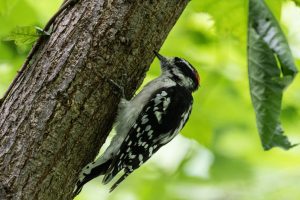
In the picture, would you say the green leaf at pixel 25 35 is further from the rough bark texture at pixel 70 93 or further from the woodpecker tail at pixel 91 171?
the woodpecker tail at pixel 91 171

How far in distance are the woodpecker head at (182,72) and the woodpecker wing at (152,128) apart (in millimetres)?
321

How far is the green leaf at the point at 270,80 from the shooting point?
2908mm

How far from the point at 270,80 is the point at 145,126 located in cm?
135

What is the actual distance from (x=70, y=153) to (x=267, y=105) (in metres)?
1.08

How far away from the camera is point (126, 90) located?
11.1 ft

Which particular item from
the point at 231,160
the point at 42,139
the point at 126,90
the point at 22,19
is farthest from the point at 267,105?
the point at 231,160

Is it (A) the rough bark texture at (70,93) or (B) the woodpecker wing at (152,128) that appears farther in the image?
(B) the woodpecker wing at (152,128)

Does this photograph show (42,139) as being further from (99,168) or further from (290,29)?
(290,29)

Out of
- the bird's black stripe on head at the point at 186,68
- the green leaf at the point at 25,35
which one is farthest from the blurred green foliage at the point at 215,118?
the green leaf at the point at 25,35

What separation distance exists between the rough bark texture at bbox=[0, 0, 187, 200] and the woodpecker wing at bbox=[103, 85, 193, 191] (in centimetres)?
85

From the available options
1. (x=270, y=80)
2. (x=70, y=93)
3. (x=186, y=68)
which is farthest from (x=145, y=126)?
(x=270, y=80)

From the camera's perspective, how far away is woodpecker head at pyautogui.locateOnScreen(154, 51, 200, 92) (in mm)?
4594

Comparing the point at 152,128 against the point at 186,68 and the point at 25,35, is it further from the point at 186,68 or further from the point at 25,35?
the point at 25,35

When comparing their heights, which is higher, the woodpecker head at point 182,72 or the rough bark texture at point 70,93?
the woodpecker head at point 182,72
